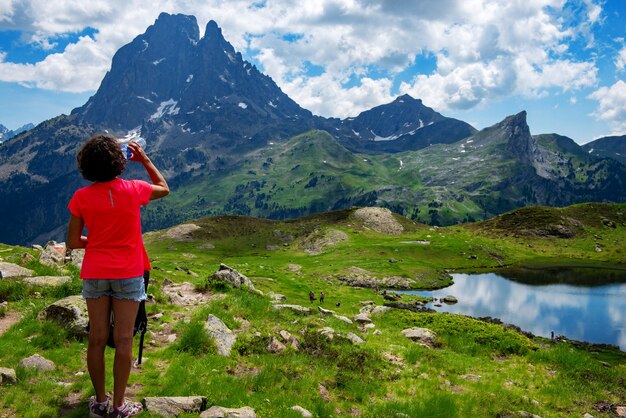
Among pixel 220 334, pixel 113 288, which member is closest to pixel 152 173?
Answer: pixel 113 288

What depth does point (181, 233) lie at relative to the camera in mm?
145000

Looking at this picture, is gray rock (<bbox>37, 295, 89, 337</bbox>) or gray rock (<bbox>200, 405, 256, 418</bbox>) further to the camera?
gray rock (<bbox>37, 295, 89, 337</bbox>)

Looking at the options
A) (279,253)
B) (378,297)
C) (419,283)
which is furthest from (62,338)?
(279,253)

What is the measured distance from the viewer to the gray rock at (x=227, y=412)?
1001cm

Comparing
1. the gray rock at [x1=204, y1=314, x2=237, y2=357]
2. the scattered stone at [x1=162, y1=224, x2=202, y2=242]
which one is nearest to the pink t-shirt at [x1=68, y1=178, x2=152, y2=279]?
the gray rock at [x1=204, y1=314, x2=237, y2=357]

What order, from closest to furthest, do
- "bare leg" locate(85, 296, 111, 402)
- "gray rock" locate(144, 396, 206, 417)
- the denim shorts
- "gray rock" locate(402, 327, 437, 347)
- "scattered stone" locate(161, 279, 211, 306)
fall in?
1. the denim shorts
2. "bare leg" locate(85, 296, 111, 402)
3. "gray rock" locate(144, 396, 206, 417)
4. "scattered stone" locate(161, 279, 211, 306)
5. "gray rock" locate(402, 327, 437, 347)

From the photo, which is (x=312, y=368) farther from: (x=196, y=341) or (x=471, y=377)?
(x=471, y=377)

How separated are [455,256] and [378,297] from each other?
59.4 meters

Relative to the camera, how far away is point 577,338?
5609 cm

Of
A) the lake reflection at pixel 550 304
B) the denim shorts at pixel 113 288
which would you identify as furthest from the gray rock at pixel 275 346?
the lake reflection at pixel 550 304

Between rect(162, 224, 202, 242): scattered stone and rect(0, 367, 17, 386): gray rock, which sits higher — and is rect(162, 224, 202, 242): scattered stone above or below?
below

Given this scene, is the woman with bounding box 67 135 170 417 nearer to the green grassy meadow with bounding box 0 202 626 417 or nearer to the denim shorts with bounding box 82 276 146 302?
the denim shorts with bounding box 82 276 146 302

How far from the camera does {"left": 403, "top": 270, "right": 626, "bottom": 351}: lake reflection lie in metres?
61.1

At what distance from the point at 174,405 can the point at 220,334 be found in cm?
552
